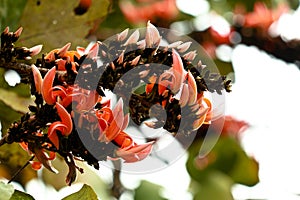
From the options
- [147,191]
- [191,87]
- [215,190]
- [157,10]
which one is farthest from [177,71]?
[157,10]

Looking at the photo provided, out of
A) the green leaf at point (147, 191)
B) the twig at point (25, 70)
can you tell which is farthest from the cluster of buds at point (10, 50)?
the green leaf at point (147, 191)

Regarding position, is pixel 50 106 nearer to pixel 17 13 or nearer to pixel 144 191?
pixel 17 13

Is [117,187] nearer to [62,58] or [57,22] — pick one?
[57,22]

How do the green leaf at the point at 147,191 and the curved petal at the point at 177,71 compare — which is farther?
the green leaf at the point at 147,191

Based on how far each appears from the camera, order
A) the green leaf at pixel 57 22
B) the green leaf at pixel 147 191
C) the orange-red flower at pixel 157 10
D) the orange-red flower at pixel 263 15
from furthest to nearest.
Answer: the orange-red flower at pixel 263 15 → the orange-red flower at pixel 157 10 → the green leaf at pixel 147 191 → the green leaf at pixel 57 22

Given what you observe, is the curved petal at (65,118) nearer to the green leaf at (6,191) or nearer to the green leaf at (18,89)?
the green leaf at (6,191)

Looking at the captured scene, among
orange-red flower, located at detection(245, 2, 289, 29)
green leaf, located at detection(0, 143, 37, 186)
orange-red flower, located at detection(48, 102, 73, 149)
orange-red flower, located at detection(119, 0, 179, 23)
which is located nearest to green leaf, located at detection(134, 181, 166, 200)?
green leaf, located at detection(0, 143, 37, 186)
